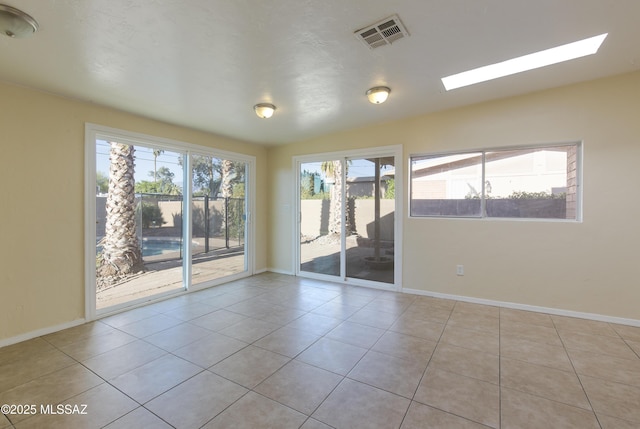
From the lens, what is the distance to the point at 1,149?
8.54 feet

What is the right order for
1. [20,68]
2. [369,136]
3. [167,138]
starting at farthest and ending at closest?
[369,136]
[167,138]
[20,68]

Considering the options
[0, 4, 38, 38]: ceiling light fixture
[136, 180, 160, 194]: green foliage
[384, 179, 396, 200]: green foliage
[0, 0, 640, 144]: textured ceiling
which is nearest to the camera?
[0, 4, 38, 38]: ceiling light fixture

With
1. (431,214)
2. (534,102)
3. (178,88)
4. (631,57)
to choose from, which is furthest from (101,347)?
(631,57)

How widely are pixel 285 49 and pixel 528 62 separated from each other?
2.43 metres

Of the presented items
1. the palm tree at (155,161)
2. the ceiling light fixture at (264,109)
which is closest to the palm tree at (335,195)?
the ceiling light fixture at (264,109)

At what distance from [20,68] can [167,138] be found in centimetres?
161

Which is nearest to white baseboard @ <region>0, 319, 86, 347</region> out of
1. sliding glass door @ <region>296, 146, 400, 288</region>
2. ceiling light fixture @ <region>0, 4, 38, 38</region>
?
ceiling light fixture @ <region>0, 4, 38, 38</region>

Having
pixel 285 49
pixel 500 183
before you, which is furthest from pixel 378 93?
pixel 500 183

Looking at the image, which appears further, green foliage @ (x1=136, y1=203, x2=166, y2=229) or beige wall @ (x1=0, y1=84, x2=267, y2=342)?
green foliage @ (x1=136, y1=203, x2=166, y2=229)

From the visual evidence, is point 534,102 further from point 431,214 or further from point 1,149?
point 1,149

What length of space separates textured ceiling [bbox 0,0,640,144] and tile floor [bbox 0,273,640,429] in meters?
2.45

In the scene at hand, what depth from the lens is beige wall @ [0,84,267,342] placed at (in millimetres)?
2658

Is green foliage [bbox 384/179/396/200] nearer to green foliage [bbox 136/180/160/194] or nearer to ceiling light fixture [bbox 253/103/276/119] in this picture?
ceiling light fixture [bbox 253/103/276/119]

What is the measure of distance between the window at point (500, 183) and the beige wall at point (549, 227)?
15 centimetres
